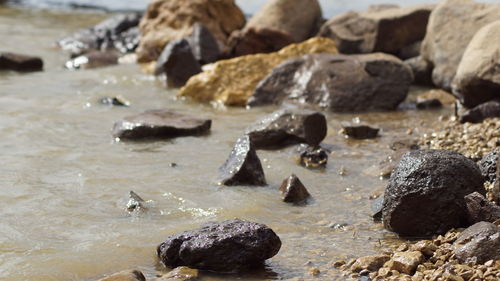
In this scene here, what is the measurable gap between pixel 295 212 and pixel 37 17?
13.3 metres

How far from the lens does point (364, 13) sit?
449 inches

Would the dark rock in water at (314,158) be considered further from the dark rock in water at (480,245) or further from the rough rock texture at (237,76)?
the rough rock texture at (237,76)

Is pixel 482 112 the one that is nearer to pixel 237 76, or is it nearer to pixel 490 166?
pixel 490 166

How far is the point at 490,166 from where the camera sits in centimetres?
540

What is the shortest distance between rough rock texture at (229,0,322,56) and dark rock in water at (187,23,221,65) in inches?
11.2

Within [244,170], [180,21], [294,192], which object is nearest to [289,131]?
[244,170]

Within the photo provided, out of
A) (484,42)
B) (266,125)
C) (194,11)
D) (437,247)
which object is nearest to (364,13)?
(194,11)

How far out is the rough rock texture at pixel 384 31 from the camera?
10883mm

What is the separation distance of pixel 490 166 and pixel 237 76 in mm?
4412

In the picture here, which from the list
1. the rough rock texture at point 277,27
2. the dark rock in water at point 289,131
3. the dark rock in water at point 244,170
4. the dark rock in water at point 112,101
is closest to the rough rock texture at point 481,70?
the dark rock in water at point 289,131

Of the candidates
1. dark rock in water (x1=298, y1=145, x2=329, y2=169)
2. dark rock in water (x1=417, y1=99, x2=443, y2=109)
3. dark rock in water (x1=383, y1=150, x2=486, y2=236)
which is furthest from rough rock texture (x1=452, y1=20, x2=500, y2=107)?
dark rock in water (x1=383, y1=150, x2=486, y2=236)

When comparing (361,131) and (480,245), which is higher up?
(480,245)

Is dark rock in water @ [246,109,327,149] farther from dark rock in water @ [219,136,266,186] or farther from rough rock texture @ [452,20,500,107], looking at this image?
rough rock texture @ [452,20,500,107]

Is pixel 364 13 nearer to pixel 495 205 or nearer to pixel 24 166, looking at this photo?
pixel 24 166
